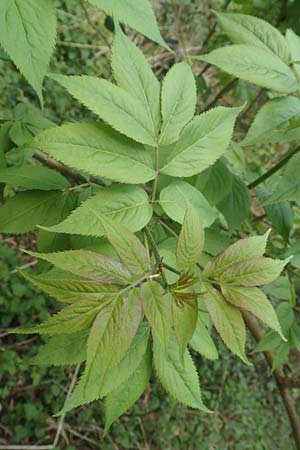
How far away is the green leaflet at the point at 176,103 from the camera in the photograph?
0.91 m

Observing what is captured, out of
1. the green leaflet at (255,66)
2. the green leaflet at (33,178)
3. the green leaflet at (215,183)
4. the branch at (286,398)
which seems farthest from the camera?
the branch at (286,398)

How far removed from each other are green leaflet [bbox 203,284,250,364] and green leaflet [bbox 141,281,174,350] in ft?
0.21

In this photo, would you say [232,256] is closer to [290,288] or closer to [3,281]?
[290,288]

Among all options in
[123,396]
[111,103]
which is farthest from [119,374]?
[111,103]

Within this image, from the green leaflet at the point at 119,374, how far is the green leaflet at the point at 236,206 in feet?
1.83

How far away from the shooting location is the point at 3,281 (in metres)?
2.73

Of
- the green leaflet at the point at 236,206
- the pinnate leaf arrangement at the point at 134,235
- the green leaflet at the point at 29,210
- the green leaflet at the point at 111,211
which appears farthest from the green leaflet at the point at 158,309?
the green leaflet at the point at 236,206

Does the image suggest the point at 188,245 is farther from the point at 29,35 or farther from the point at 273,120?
the point at 273,120

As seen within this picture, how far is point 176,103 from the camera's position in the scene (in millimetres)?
924

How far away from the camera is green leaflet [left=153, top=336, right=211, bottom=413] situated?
2.69 ft

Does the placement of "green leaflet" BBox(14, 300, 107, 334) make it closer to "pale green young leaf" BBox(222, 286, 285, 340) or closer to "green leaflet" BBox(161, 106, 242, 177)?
"pale green young leaf" BBox(222, 286, 285, 340)

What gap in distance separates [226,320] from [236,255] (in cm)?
10

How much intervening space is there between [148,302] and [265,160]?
3751 millimetres

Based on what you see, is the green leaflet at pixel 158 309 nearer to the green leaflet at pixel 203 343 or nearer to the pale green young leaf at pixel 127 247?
the pale green young leaf at pixel 127 247
